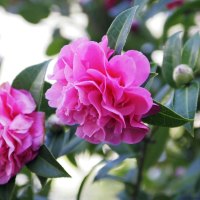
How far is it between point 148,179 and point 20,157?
125cm

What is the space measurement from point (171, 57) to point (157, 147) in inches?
18.5

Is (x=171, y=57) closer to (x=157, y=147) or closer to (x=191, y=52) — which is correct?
(x=191, y=52)

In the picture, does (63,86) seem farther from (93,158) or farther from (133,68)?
(93,158)

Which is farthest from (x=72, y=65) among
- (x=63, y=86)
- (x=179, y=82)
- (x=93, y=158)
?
(x=93, y=158)

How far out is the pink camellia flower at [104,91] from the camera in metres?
0.85

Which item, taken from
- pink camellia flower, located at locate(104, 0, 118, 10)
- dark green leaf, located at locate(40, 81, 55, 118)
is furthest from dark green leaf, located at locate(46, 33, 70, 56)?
dark green leaf, located at locate(40, 81, 55, 118)

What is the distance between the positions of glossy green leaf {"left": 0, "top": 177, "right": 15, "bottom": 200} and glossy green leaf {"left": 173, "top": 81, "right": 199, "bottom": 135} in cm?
36

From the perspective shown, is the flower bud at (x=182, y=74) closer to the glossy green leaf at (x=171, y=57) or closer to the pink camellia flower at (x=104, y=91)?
the glossy green leaf at (x=171, y=57)

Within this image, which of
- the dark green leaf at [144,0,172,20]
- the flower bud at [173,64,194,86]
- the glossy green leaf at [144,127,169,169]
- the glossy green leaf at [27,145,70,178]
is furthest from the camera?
the glossy green leaf at [144,127,169,169]

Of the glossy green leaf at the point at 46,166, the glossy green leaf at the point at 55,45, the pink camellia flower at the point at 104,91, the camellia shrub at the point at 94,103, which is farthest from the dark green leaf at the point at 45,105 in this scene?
the glossy green leaf at the point at 55,45

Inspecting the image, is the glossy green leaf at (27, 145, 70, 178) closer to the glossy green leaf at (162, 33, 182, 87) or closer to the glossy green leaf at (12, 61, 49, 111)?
the glossy green leaf at (12, 61, 49, 111)

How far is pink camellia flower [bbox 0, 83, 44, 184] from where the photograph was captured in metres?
0.98

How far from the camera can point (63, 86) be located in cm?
91

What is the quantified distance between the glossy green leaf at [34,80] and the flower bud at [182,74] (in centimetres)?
29
